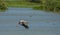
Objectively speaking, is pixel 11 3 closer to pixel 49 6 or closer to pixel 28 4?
pixel 28 4

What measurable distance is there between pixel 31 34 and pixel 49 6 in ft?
38.3

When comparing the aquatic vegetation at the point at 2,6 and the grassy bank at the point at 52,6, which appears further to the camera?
the aquatic vegetation at the point at 2,6

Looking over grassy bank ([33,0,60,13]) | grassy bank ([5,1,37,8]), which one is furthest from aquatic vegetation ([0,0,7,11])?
grassy bank ([33,0,60,13])

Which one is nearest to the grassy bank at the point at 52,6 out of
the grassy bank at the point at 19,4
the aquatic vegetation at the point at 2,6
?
the grassy bank at the point at 19,4

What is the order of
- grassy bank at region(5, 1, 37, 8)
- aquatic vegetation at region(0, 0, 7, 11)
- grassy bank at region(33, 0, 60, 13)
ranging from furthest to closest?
1. grassy bank at region(5, 1, 37, 8)
2. aquatic vegetation at region(0, 0, 7, 11)
3. grassy bank at region(33, 0, 60, 13)

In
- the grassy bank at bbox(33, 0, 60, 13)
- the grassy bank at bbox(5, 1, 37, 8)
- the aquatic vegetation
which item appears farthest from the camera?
the grassy bank at bbox(5, 1, 37, 8)

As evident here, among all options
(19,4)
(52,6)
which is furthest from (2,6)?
(52,6)

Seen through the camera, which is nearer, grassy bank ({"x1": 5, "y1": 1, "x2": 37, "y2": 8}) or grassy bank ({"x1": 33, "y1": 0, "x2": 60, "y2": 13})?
grassy bank ({"x1": 33, "y1": 0, "x2": 60, "y2": 13})

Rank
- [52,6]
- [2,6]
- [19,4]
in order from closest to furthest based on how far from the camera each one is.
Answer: [52,6] < [2,6] < [19,4]

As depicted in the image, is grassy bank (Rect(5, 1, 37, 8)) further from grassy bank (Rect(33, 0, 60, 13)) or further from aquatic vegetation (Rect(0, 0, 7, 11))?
grassy bank (Rect(33, 0, 60, 13))

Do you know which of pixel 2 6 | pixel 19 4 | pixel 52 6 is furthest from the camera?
pixel 19 4

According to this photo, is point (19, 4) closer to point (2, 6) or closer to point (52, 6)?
point (2, 6)

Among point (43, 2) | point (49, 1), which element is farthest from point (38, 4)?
point (49, 1)

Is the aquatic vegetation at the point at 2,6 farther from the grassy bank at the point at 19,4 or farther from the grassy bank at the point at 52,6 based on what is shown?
the grassy bank at the point at 52,6
